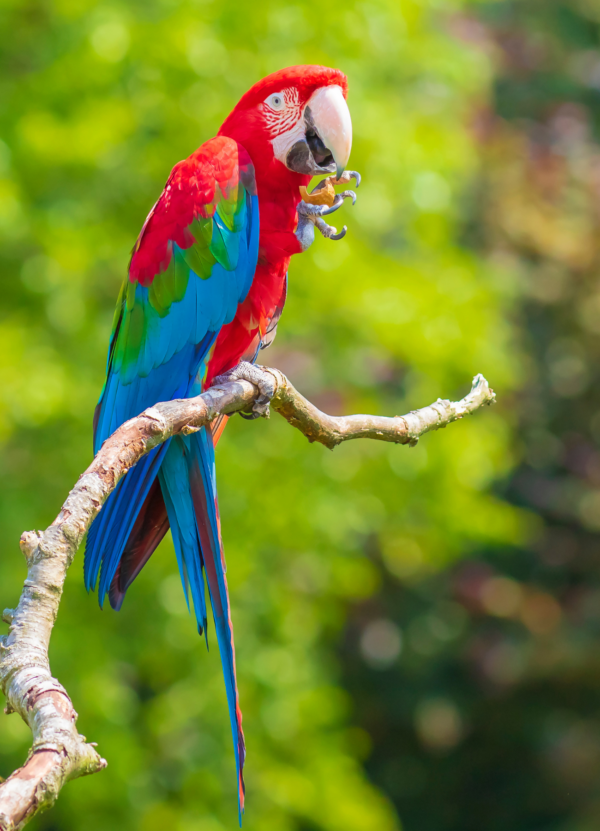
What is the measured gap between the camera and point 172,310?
1.80 m

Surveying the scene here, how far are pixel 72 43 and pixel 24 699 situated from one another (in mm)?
3094

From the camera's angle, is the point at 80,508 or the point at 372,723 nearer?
the point at 80,508

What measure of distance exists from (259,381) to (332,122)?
54 cm

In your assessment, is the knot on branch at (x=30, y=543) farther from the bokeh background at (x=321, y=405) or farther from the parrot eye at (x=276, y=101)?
the bokeh background at (x=321, y=405)

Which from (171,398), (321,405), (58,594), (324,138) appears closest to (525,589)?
(321,405)

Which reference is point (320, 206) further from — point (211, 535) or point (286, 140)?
point (211, 535)

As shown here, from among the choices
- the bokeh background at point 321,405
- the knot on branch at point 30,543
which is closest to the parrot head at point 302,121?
the knot on branch at point 30,543

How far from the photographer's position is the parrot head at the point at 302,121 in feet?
5.60

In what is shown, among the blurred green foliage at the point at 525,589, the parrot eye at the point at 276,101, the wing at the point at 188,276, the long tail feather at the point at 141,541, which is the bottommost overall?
the long tail feather at the point at 141,541

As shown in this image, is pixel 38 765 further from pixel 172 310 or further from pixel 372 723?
pixel 372 723

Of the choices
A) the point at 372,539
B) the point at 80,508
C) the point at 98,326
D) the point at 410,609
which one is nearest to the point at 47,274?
the point at 98,326

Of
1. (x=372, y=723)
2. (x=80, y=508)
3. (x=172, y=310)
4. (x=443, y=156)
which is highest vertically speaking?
(x=443, y=156)

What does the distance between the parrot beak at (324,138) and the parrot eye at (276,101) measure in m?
0.06

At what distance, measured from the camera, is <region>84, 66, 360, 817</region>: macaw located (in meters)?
1.67
